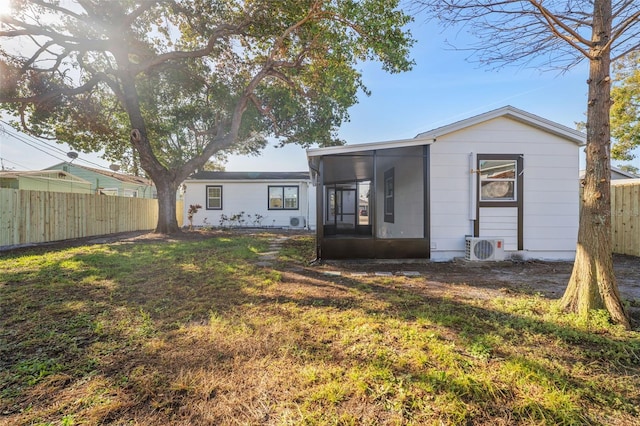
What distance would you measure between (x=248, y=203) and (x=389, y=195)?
8484 millimetres

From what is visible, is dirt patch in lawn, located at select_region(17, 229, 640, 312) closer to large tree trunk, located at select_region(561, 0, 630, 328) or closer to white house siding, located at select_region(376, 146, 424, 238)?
large tree trunk, located at select_region(561, 0, 630, 328)

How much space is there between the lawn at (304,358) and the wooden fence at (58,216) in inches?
201

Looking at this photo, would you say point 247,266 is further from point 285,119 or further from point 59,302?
point 285,119

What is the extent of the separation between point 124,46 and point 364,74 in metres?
8.85

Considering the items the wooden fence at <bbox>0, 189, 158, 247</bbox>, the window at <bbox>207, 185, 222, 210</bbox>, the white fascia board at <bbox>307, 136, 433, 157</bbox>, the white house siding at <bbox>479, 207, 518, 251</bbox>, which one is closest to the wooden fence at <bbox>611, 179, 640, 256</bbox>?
the white house siding at <bbox>479, 207, 518, 251</bbox>

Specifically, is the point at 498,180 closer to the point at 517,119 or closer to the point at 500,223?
the point at 500,223

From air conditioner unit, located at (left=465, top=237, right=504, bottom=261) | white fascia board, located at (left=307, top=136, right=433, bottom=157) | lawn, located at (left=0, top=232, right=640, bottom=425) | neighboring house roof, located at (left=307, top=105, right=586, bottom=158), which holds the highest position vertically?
neighboring house roof, located at (left=307, top=105, right=586, bottom=158)

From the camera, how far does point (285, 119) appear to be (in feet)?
40.7

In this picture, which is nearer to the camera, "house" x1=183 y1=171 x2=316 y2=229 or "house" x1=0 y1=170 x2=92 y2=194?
"house" x1=0 y1=170 x2=92 y2=194

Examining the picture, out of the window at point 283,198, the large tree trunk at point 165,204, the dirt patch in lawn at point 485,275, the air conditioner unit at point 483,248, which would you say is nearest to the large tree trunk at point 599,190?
the dirt patch in lawn at point 485,275

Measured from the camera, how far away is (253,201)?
1526 centimetres

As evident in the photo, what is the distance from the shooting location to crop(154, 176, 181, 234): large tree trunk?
1101cm

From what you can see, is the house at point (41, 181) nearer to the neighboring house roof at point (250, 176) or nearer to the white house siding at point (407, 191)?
the neighboring house roof at point (250, 176)

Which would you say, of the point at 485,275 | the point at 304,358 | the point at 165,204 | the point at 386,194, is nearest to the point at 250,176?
the point at 165,204
